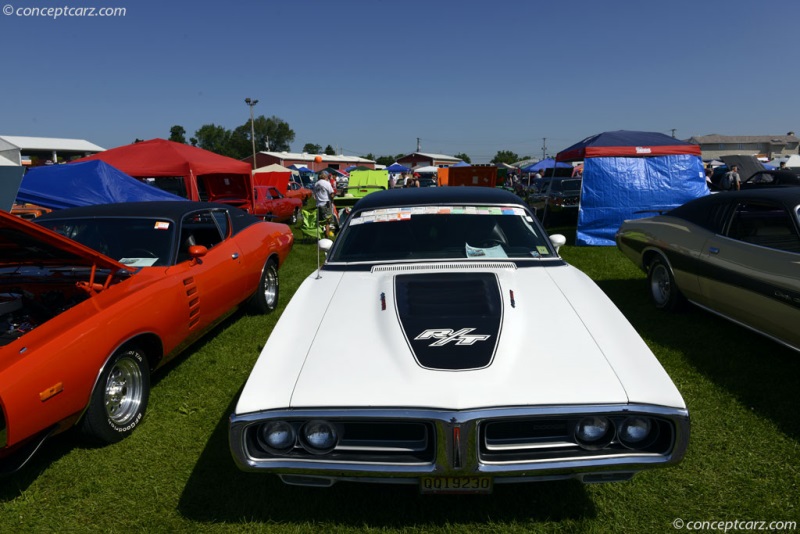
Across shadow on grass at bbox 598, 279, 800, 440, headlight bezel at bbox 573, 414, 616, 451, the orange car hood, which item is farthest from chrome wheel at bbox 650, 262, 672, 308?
the orange car hood

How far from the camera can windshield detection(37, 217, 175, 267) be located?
4062mm

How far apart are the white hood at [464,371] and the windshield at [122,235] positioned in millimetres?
1894

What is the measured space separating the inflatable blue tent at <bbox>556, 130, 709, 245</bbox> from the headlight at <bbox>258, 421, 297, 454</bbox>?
9.63 metres

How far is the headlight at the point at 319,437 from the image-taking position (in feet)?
6.88

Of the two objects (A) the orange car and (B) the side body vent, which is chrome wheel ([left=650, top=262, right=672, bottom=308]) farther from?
(B) the side body vent

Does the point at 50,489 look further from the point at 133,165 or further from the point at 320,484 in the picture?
the point at 133,165

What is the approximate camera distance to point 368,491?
260 centimetres

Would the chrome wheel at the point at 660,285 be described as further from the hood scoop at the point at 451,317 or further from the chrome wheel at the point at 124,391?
the chrome wheel at the point at 124,391

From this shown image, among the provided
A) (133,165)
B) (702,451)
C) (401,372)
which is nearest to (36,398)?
(401,372)

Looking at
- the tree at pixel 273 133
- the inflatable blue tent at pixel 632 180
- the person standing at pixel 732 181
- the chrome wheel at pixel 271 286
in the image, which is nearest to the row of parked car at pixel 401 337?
the chrome wheel at pixel 271 286

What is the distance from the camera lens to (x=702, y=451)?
2.93 m

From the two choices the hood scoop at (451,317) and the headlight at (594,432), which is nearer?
the headlight at (594,432)
